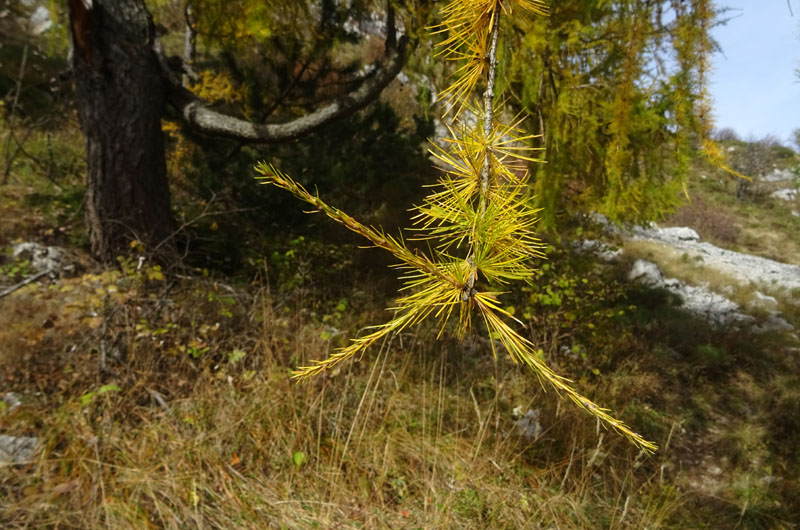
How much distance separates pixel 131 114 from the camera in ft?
9.98

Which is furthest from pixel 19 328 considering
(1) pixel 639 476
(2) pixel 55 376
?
(1) pixel 639 476

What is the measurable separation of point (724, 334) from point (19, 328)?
597 centimetres

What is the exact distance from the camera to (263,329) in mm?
2793

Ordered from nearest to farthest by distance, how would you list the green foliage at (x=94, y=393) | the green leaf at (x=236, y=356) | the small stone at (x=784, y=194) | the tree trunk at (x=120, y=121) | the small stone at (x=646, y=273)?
the green foliage at (x=94, y=393), the green leaf at (x=236, y=356), the tree trunk at (x=120, y=121), the small stone at (x=646, y=273), the small stone at (x=784, y=194)

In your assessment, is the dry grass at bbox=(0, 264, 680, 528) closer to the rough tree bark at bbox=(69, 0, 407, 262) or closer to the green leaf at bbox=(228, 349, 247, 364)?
the green leaf at bbox=(228, 349, 247, 364)

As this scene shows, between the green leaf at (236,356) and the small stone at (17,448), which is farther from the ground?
the green leaf at (236,356)

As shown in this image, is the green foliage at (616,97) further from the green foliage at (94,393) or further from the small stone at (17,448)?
the small stone at (17,448)

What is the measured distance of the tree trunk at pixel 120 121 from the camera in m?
2.85

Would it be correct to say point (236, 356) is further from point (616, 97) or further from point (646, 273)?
point (646, 273)

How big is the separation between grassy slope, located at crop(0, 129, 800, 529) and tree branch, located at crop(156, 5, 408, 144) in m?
1.15

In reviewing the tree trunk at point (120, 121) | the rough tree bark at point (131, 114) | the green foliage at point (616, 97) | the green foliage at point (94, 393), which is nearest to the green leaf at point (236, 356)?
the green foliage at point (94, 393)

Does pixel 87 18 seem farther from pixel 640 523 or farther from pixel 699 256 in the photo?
pixel 699 256

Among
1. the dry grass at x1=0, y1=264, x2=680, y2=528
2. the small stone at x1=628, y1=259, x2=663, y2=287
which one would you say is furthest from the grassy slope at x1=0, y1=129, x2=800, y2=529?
the small stone at x1=628, y1=259, x2=663, y2=287

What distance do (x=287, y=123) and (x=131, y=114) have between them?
1182mm
